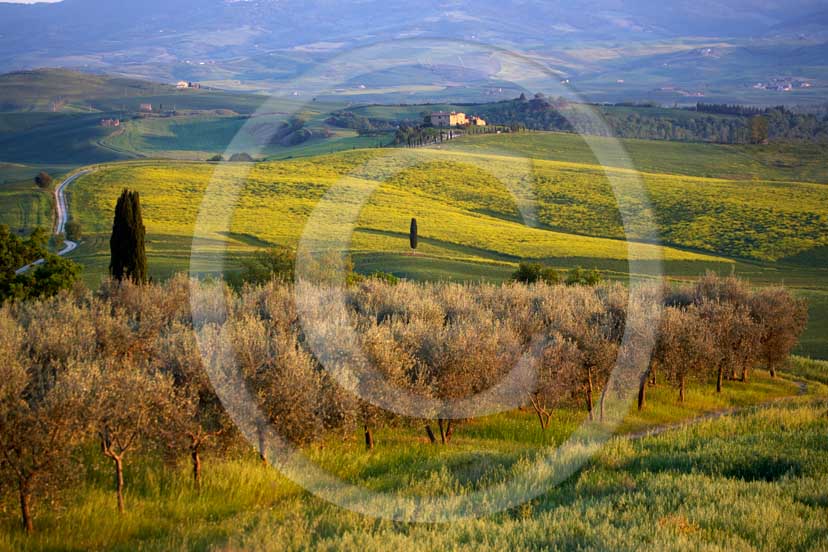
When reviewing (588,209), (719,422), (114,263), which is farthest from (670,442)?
(588,209)

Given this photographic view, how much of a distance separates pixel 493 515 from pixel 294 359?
6185 mm

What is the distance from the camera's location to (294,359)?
58.1 feet

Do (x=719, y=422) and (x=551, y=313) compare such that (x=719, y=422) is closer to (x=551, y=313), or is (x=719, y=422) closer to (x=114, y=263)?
(x=551, y=313)

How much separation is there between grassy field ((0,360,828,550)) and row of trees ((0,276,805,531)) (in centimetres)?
56

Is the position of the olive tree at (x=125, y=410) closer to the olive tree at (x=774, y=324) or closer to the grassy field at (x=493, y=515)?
the grassy field at (x=493, y=515)

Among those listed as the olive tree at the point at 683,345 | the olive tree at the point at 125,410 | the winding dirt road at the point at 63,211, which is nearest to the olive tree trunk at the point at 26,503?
the olive tree at the point at 125,410

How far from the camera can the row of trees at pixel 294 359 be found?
14.5 meters

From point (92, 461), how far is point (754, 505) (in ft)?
45.7

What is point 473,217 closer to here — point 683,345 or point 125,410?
point 683,345

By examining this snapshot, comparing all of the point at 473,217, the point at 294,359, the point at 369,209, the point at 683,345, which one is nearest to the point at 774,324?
the point at 683,345

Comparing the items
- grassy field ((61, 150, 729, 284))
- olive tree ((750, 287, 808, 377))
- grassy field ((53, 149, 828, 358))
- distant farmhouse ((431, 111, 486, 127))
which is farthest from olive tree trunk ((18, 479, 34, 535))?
distant farmhouse ((431, 111, 486, 127))

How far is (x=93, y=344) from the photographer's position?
808 inches

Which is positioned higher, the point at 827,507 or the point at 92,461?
the point at 827,507

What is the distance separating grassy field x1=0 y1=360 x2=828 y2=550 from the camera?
1212 cm
